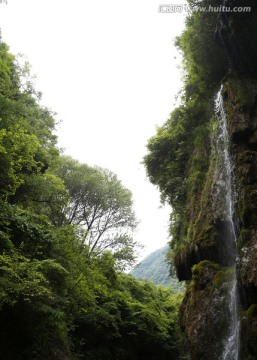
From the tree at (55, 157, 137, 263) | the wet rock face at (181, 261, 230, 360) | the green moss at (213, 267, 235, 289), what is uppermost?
the tree at (55, 157, 137, 263)

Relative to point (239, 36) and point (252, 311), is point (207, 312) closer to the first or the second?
point (252, 311)

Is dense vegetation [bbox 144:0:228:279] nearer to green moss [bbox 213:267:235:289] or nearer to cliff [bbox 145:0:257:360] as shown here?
cliff [bbox 145:0:257:360]

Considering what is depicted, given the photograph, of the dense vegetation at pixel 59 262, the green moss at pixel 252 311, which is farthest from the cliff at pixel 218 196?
the dense vegetation at pixel 59 262

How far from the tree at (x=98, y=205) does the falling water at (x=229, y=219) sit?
14.5m

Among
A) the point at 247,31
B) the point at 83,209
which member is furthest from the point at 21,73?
the point at 247,31

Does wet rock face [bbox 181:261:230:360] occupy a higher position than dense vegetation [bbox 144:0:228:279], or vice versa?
dense vegetation [bbox 144:0:228:279]

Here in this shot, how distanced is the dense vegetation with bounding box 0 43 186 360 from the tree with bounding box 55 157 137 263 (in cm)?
9

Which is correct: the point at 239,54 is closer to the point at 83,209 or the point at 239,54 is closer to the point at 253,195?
the point at 253,195

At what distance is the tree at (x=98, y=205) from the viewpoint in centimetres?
2617

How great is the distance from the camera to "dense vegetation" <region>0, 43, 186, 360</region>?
8883mm

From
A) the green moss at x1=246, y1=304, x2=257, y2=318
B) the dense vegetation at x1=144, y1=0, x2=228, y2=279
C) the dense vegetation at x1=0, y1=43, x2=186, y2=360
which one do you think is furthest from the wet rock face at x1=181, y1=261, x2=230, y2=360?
the dense vegetation at x1=0, y1=43, x2=186, y2=360

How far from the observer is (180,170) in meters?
17.3

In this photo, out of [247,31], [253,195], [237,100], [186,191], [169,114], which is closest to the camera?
[253,195]

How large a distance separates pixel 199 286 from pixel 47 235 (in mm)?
6074
